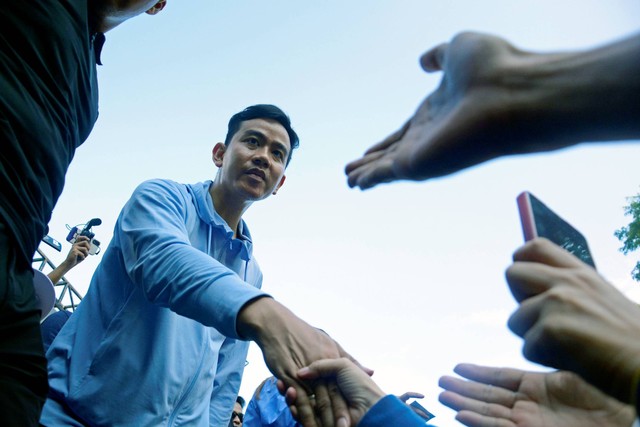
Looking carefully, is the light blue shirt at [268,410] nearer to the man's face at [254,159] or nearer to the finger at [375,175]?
the man's face at [254,159]

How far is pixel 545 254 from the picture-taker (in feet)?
3.15

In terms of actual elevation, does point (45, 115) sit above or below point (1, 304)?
above

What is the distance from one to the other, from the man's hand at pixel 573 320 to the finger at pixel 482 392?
819 millimetres

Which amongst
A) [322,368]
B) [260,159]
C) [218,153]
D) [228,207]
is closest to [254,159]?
[260,159]

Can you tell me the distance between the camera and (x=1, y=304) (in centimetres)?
122

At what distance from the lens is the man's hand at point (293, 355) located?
5.65 feet

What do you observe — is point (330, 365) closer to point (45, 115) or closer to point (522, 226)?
point (522, 226)

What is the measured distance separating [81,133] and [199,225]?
878 mm

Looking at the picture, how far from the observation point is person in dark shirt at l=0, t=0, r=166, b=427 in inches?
49.7

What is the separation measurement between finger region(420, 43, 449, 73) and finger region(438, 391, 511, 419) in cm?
108

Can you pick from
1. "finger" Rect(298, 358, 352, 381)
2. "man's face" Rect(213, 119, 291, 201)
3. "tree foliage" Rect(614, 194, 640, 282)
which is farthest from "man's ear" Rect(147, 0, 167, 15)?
"tree foliage" Rect(614, 194, 640, 282)

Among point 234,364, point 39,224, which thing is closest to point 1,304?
point 39,224

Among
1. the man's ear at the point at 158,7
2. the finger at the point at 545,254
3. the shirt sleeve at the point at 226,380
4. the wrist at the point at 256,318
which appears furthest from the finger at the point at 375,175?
the shirt sleeve at the point at 226,380

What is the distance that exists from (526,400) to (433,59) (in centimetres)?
119
